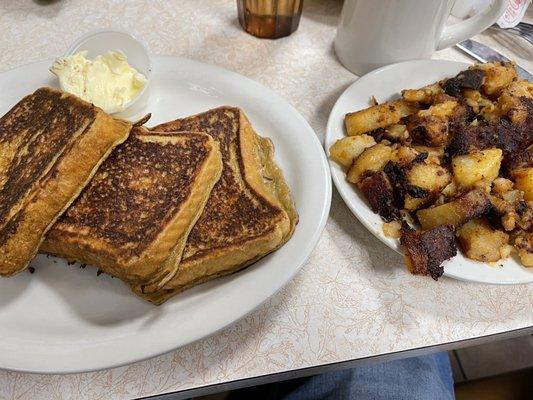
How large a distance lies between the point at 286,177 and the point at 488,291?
57 centimetres

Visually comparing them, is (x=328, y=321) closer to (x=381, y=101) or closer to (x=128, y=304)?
(x=128, y=304)

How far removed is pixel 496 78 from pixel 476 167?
0.32 metres

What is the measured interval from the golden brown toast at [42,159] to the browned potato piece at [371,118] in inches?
22.2

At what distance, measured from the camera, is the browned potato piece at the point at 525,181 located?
3.34 feet

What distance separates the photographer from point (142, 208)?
3.06 ft

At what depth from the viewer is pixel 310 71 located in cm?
144

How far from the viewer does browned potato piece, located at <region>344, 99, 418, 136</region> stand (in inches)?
44.3

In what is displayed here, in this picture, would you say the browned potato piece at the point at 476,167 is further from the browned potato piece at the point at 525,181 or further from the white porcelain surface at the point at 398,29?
the white porcelain surface at the point at 398,29

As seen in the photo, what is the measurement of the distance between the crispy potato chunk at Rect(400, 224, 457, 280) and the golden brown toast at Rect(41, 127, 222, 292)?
47cm

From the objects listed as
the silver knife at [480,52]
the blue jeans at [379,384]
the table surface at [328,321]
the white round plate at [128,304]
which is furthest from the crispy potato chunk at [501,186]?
the silver knife at [480,52]

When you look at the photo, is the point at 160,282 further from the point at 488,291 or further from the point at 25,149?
the point at 488,291

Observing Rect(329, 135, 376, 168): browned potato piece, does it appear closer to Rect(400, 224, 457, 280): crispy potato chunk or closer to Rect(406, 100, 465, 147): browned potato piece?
Rect(406, 100, 465, 147): browned potato piece

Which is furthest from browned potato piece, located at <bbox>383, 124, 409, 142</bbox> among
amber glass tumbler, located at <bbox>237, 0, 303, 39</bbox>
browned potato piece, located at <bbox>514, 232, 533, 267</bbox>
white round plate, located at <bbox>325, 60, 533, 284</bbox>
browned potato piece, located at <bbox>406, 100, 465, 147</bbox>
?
amber glass tumbler, located at <bbox>237, 0, 303, 39</bbox>

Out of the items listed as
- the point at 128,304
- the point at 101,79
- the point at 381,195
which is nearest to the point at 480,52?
the point at 381,195
